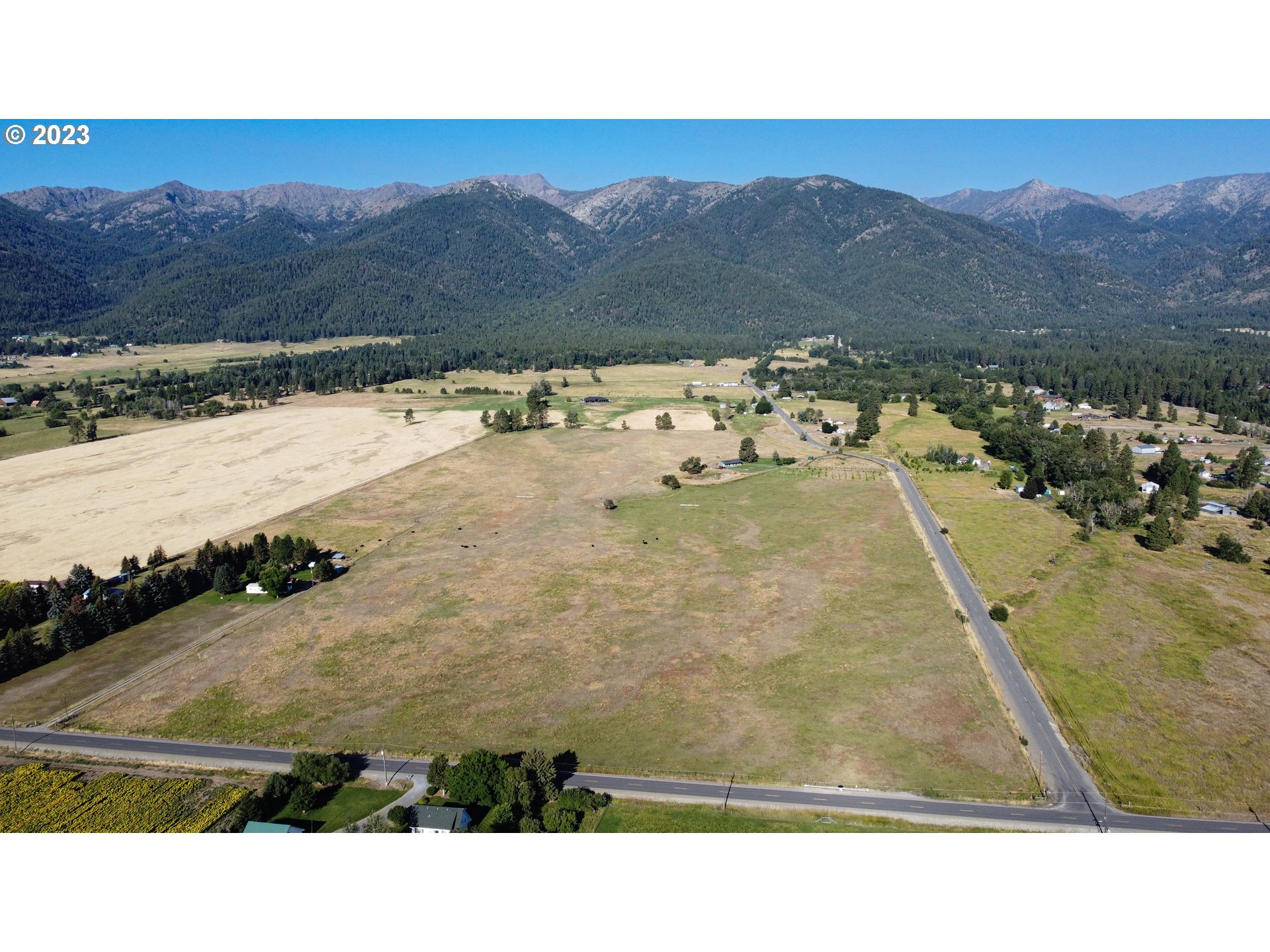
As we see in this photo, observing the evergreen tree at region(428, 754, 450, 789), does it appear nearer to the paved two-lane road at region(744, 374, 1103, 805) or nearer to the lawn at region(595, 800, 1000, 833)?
the lawn at region(595, 800, 1000, 833)

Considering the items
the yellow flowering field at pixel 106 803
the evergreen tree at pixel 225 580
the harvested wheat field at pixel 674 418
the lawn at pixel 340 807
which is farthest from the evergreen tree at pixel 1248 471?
the evergreen tree at pixel 225 580

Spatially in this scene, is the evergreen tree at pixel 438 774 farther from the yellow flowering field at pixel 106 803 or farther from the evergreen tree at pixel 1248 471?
the evergreen tree at pixel 1248 471

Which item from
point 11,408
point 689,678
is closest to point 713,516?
point 689,678

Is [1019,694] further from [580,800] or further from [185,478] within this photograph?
[185,478]

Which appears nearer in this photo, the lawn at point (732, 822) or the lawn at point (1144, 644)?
the lawn at point (732, 822)

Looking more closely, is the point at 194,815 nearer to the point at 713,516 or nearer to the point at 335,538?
the point at 335,538

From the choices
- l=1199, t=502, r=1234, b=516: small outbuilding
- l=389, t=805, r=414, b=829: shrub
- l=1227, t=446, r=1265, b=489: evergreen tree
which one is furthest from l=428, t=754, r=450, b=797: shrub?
l=1227, t=446, r=1265, b=489: evergreen tree

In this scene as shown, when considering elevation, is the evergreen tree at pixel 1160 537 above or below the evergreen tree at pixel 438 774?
above
